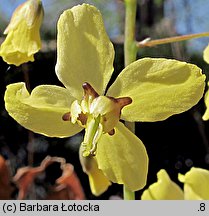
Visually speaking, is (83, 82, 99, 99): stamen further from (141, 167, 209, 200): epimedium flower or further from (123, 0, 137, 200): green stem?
(141, 167, 209, 200): epimedium flower

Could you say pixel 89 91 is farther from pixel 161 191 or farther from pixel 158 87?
pixel 161 191

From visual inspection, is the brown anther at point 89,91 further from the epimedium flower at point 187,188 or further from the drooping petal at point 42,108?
the epimedium flower at point 187,188

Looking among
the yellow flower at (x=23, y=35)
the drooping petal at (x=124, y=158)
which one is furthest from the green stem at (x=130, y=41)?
the yellow flower at (x=23, y=35)

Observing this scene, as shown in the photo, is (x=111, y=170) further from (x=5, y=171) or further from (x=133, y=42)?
(x=5, y=171)

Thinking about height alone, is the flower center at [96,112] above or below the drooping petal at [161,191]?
above

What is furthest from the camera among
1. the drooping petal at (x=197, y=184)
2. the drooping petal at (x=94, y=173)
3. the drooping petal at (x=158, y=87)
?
the drooping petal at (x=94, y=173)

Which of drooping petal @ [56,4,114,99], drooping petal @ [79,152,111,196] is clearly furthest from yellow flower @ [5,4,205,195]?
drooping petal @ [79,152,111,196]

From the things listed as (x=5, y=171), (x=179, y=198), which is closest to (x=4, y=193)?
(x=5, y=171)

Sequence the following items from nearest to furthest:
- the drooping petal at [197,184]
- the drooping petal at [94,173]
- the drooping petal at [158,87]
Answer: the drooping petal at [158,87] < the drooping petal at [197,184] < the drooping petal at [94,173]
